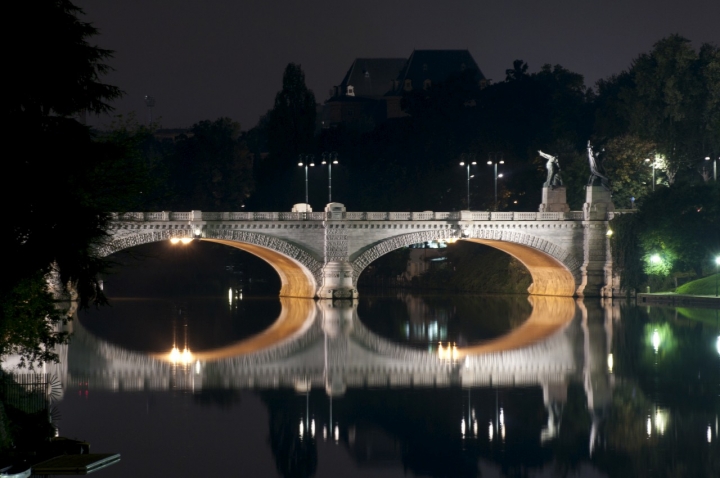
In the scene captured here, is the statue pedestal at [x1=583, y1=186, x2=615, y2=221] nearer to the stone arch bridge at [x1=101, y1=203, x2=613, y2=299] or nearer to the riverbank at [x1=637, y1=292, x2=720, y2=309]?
the stone arch bridge at [x1=101, y1=203, x2=613, y2=299]

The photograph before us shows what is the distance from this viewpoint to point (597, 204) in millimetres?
87312

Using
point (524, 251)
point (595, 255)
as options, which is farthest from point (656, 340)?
point (524, 251)

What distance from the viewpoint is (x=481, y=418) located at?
3647cm

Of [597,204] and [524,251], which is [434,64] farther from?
[597,204]

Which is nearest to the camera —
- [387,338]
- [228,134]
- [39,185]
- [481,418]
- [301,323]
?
[39,185]

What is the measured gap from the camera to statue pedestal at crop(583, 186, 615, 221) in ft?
285

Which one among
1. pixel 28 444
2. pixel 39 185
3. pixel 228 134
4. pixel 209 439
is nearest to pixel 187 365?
pixel 209 439

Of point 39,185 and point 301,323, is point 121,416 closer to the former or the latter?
point 39,185

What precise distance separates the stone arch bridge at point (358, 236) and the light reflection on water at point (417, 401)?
17918 millimetres

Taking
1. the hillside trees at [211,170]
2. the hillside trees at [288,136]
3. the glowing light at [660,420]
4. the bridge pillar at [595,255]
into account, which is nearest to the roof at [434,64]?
the hillside trees at [211,170]

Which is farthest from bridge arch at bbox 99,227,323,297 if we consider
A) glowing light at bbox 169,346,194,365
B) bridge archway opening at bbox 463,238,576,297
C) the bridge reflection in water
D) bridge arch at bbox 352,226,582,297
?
glowing light at bbox 169,346,194,365

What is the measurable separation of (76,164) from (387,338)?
35109 mm

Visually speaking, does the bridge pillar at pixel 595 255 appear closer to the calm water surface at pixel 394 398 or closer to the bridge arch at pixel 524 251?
the bridge arch at pixel 524 251

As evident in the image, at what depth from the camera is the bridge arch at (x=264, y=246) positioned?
256 feet
